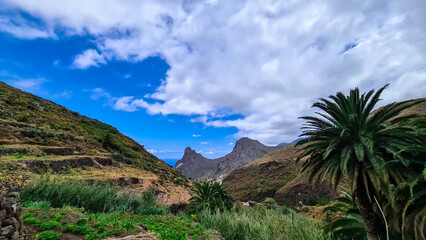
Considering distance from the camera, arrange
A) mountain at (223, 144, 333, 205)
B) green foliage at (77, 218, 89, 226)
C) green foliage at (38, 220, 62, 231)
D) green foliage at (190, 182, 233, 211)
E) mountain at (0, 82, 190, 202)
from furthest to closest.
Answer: mountain at (223, 144, 333, 205) < green foliage at (190, 182, 233, 211) < mountain at (0, 82, 190, 202) < green foliage at (77, 218, 89, 226) < green foliage at (38, 220, 62, 231)

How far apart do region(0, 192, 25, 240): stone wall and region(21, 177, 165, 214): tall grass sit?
460cm

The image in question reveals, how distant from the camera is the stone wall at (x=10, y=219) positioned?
14.7ft

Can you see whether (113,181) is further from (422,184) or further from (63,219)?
(422,184)

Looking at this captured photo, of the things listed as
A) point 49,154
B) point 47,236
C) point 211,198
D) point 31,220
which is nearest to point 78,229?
point 47,236

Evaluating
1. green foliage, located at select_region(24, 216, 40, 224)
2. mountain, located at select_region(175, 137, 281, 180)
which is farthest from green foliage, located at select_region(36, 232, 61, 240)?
mountain, located at select_region(175, 137, 281, 180)

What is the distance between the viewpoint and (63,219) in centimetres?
660

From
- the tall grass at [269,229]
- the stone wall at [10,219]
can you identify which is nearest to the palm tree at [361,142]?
the tall grass at [269,229]

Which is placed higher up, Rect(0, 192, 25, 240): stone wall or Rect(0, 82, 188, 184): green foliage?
Rect(0, 82, 188, 184): green foliage

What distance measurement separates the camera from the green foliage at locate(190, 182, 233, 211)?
1664cm

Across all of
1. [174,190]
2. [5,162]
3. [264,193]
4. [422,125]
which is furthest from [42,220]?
[264,193]

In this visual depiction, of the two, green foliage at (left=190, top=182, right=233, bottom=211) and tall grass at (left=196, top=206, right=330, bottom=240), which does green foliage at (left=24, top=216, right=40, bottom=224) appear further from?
green foliage at (left=190, top=182, right=233, bottom=211)

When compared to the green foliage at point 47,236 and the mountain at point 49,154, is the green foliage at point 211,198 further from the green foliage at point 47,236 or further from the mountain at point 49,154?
the green foliage at point 47,236

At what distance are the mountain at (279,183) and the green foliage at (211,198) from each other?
13789 millimetres

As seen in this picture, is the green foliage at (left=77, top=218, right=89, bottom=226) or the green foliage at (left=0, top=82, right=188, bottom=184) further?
the green foliage at (left=0, top=82, right=188, bottom=184)
